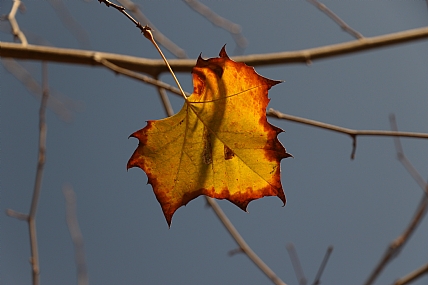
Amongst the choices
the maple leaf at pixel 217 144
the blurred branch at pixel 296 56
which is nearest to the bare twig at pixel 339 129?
the maple leaf at pixel 217 144

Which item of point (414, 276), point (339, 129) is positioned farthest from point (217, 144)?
point (414, 276)

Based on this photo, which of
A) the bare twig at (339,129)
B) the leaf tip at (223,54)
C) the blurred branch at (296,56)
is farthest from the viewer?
the blurred branch at (296,56)

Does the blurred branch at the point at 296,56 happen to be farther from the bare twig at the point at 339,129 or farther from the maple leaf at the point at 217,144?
the maple leaf at the point at 217,144

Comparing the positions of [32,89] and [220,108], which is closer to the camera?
[220,108]

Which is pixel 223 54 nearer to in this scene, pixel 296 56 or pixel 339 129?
pixel 339 129

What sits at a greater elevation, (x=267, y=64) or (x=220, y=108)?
(x=267, y=64)

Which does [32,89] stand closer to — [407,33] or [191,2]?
[191,2]

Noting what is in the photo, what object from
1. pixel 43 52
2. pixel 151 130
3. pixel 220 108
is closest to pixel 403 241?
pixel 220 108

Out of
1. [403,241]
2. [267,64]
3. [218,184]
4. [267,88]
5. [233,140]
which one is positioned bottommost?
[403,241]

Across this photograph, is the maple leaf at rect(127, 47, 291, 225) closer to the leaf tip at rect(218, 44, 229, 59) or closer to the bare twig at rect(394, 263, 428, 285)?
the leaf tip at rect(218, 44, 229, 59)
